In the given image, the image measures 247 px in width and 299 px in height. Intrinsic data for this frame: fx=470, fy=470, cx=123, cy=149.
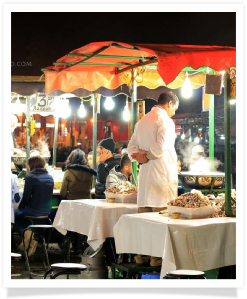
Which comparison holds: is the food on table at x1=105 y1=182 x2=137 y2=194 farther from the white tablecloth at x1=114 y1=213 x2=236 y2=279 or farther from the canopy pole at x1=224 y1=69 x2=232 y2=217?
the canopy pole at x1=224 y1=69 x2=232 y2=217

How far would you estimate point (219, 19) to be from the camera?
408 inches

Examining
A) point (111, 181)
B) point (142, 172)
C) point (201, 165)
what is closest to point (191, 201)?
point (142, 172)

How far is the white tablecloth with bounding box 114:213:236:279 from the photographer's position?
4.07 meters

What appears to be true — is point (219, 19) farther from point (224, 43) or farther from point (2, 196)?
point (2, 196)

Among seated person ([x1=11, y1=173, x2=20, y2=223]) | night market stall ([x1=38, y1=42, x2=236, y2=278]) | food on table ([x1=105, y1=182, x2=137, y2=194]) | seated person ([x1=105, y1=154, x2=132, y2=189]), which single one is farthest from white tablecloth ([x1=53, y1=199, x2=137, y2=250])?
seated person ([x1=11, y1=173, x2=20, y2=223])

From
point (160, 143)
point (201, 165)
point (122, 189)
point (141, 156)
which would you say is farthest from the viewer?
point (201, 165)

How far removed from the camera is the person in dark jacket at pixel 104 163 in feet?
24.1

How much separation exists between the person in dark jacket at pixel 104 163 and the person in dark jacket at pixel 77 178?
33 centimetres

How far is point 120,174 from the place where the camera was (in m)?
6.77

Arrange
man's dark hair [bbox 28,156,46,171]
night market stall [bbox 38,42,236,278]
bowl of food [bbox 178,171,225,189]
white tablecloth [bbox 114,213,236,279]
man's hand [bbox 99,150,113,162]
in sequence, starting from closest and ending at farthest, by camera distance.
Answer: white tablecloth [bbox 114,213,236,279], night market stall [bbox 38,42,236,278], bowl of food [bbox 178,171,225,189], man's dark hair [bbox 28,156,46,171], man's hand [bbox 99,150,113,162]

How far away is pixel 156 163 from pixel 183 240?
1.43 m

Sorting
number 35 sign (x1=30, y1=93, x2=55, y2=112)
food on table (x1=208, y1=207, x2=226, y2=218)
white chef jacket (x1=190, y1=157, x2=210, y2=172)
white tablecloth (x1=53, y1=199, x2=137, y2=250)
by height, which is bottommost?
white tablecloth (x1=53, y1=199, x2=137, y2=250)

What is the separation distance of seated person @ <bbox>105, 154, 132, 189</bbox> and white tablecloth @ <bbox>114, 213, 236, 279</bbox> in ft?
6.63

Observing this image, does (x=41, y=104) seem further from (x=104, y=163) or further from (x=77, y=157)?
(x=104, y=163)
